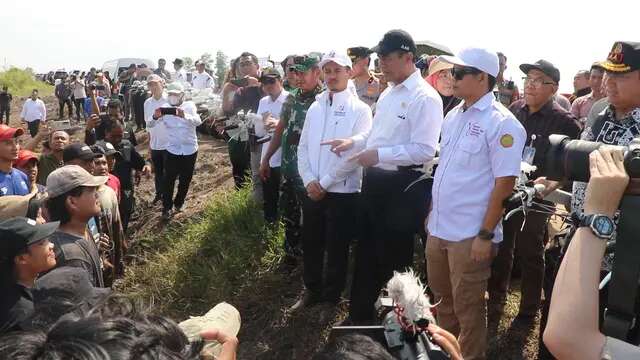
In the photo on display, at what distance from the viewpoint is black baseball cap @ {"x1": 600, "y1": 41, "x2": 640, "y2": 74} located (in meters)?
2.25

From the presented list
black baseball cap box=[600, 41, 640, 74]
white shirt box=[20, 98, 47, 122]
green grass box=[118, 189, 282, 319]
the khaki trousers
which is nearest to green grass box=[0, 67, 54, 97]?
white shirt box=[20, 98, 47, 122]

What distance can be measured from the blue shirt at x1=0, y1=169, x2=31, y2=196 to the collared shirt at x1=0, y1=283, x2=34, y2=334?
2.24 m

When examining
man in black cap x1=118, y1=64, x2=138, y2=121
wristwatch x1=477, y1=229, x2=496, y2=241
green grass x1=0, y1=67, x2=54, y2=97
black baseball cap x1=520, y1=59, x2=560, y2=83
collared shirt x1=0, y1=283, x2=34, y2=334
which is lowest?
green grass x1=0, y1=67, x2=54, y2=97

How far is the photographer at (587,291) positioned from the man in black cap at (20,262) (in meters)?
1.98

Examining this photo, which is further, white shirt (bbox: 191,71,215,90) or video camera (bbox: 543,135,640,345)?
white shirt (bbox: 191,71,215,90)

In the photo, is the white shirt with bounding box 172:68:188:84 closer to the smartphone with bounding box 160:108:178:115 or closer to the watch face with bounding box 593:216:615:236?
the smartphone with bounding box 160:108:178:115

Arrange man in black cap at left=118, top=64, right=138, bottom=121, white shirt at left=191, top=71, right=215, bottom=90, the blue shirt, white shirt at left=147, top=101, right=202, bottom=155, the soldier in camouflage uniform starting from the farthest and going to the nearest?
man in black cap at left=118, top=64, right=138, bottom=121, white shirt at left=191, top=71, right=215, bottom=90, white shirt at left=147, top=101, right=202, bottom=155, the soldier in camouflage uniform, the blue shirt

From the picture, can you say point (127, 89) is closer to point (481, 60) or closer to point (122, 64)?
point (122, 64)

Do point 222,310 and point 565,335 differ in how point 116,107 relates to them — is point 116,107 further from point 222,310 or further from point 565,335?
point 565,335

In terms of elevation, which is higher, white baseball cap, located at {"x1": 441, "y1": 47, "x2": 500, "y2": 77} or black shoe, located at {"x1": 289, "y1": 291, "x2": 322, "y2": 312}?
white baseball cap, located at {"x1": 441, "y1": 47, "x2": 500, "y2": 77}

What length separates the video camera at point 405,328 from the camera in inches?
54.5

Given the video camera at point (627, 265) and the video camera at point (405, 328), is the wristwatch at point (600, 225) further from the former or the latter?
the video camera at point (405, 328)

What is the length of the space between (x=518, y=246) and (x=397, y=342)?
8.64ft

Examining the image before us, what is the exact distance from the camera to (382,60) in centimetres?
356
